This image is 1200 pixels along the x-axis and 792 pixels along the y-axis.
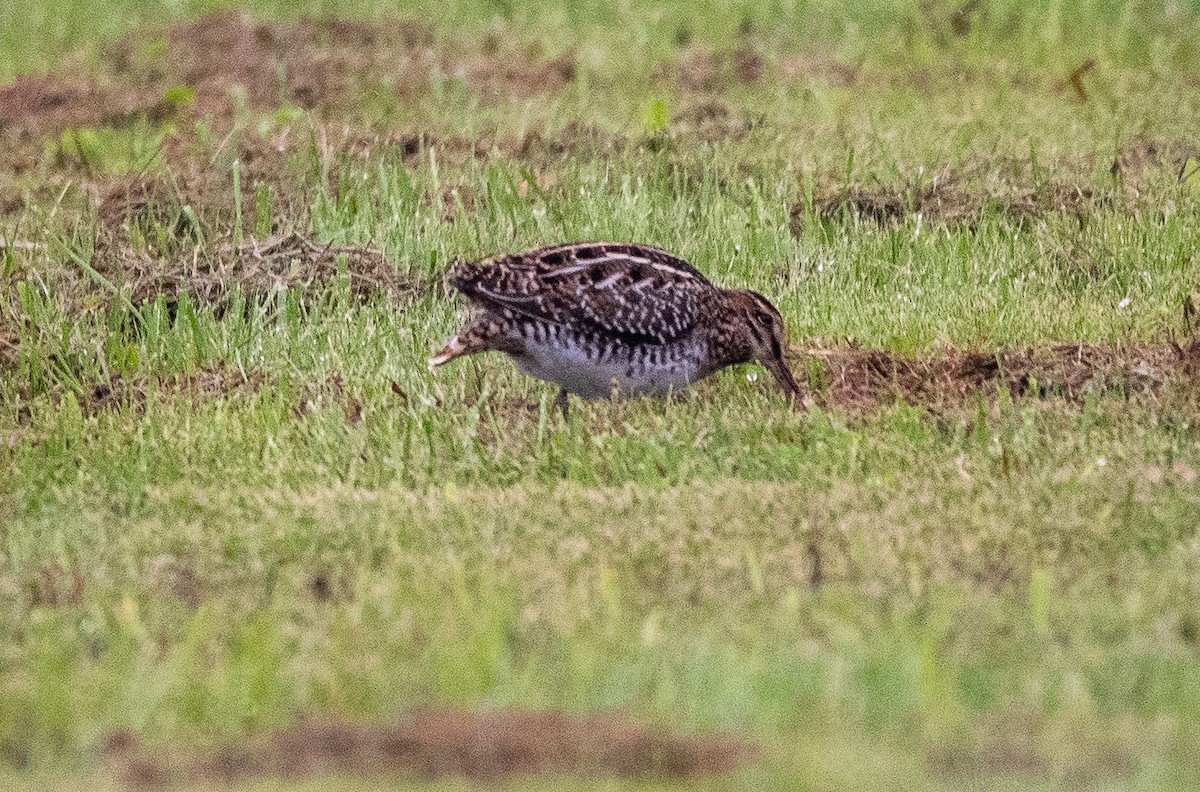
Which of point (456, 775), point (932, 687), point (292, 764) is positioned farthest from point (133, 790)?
point (932, 687)

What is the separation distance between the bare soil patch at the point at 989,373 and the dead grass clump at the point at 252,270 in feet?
7.94

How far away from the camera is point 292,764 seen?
15.2 ft

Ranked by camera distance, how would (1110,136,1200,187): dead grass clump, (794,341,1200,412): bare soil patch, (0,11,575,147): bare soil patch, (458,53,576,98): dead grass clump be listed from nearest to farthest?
(794,341,1200,412): bare soil patch < (1110,136,1200,187): dead grass clump < (0,11,575,147): bare soil patch < (458,53,576,98): dead grass clump

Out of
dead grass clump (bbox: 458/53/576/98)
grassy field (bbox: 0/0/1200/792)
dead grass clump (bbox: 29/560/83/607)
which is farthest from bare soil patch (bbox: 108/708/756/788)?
dead grass clump (bbox: 458/53/576/98)

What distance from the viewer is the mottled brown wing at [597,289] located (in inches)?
319

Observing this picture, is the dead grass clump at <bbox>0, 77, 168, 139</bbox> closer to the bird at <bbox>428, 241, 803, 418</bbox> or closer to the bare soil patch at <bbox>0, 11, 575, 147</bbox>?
the bare soil patch at <bbox>0, 11, 575, 147</bbox>

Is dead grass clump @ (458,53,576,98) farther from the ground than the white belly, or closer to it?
closer to it

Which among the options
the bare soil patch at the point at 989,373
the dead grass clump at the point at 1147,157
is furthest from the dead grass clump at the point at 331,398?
the dead grass clump at the point at 1147,157

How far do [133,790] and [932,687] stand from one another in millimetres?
1766

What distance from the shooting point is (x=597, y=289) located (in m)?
8.27

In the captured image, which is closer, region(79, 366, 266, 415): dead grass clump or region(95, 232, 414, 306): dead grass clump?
region(79, 366, 266, 415): dead grass clump

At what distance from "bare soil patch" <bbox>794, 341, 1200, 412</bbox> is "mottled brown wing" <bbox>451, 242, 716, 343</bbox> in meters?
0.61

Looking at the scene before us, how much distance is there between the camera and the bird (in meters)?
8.09

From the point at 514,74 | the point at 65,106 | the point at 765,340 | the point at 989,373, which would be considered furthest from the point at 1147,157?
the point at 65,106
